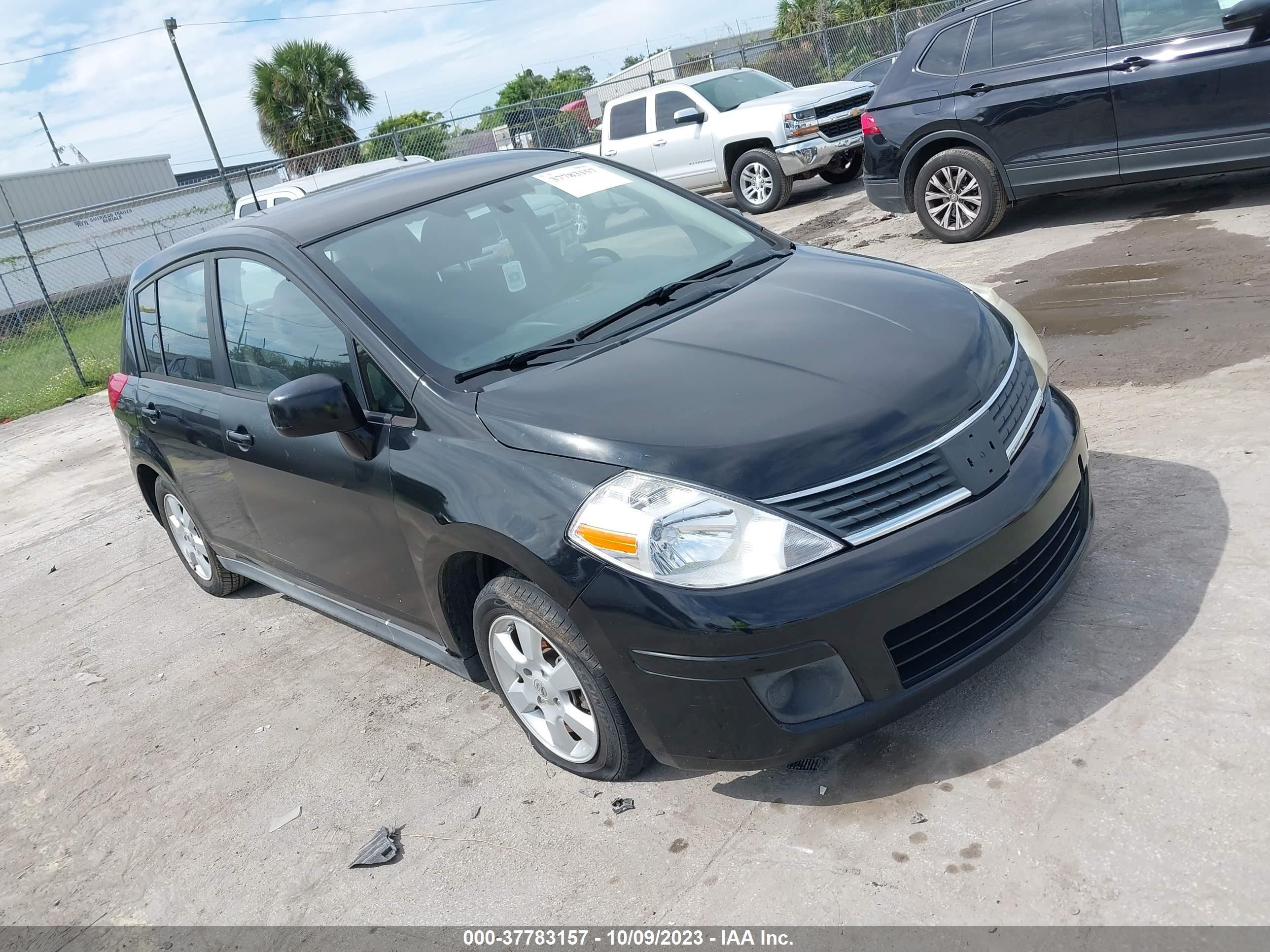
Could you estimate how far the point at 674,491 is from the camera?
276 cm

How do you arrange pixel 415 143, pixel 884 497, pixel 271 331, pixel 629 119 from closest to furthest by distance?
pixel 884 497, pixel 271 331, pixel 629 119, pixel 415 143

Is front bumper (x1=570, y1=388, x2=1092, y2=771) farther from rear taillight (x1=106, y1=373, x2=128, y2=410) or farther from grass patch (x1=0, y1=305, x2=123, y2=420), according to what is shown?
grass patch (x1=0, y1=305, x2=123, y2=420)

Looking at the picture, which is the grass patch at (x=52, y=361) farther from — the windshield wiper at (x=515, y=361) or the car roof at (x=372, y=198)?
the windshield wiper at (x=515, y=361)

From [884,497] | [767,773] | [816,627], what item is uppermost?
[884,497]

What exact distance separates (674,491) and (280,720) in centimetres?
238

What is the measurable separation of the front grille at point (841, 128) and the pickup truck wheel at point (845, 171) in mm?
335

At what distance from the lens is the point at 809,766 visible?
123 inches

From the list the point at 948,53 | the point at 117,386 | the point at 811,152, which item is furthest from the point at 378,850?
the point at 811,152

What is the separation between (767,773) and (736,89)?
41.7 ft

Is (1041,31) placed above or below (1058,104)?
above

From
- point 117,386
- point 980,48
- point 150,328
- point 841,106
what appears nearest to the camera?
point 150,328

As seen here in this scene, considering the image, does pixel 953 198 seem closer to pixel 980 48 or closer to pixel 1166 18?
pixel 980 48

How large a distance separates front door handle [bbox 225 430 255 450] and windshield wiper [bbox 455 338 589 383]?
4.14 feet

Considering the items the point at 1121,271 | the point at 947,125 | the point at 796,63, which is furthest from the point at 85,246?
the point at 1121,271
